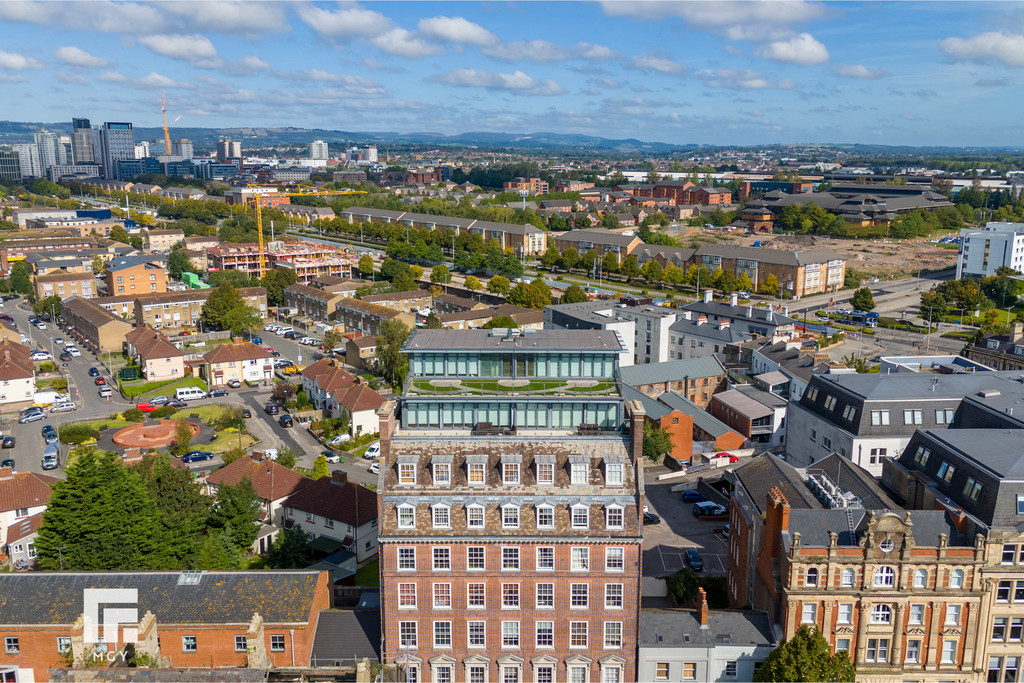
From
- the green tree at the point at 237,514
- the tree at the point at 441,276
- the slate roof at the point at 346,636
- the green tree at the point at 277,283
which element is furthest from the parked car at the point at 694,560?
the tree at the point at 441,276

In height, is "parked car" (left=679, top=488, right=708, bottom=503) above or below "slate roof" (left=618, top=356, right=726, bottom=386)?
below

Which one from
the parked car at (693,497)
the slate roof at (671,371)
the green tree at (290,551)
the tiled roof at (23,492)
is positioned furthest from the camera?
the slate roof at (671,371)

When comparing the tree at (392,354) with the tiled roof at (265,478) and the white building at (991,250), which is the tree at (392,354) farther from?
the white building at (991,250)

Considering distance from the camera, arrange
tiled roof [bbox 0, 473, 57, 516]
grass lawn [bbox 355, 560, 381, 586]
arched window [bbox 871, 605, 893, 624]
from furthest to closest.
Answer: tiled roof [bbox 0, 473, 57, 516] < grass lawn [bbox 355, 560, 381, 586] < arched window [bbox 871, 605, 893, 624]

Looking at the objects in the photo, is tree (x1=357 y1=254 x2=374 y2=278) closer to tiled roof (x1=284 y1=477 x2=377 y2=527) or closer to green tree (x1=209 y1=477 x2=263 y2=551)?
tiled roof (x1=284 y1=477 x2=377 y2=527)

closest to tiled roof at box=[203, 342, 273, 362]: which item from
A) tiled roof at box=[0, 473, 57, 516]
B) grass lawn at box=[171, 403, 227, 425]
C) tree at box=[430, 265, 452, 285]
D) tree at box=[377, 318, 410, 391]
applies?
grass lawn at box=[171, 403, 227, 425]

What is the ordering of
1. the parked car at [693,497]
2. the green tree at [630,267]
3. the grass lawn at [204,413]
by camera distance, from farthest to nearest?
the green tree at [630,267]
the grass lawn at [204,413]
the parked car at [693,497]

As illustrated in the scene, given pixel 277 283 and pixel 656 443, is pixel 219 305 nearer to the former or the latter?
pixel 277 283
